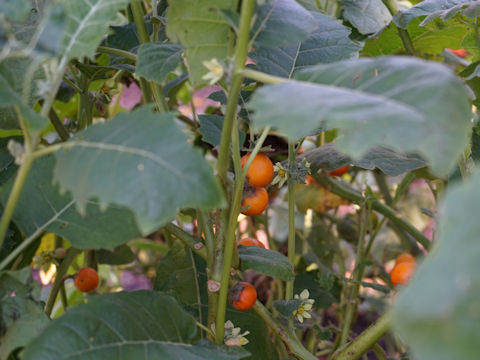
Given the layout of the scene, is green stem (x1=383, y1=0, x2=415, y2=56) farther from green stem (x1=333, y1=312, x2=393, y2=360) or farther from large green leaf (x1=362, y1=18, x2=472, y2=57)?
green stem (x1=333, y1=312, x2=393, y2=360)

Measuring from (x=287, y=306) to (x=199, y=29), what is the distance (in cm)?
32

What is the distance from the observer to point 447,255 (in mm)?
247

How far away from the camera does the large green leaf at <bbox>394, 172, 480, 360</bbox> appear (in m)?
0.23

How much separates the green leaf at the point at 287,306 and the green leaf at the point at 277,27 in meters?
0.30

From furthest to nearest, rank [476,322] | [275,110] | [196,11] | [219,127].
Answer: [219,127], [196,11], [275,110], [476,322]

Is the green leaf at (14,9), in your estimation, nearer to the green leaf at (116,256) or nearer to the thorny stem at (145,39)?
the thorny stem at (145,39)

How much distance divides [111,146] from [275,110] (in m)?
0.12

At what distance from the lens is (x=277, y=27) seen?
1.57 feet

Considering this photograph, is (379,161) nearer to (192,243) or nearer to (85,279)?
(192,243)

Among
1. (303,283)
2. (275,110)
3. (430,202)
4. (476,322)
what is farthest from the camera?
(430,202)

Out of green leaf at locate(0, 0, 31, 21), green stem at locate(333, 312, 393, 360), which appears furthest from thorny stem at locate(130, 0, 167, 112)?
green stem at locate(333, 312, 393, 360)

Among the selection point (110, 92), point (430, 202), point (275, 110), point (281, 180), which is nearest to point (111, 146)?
point (275, 110)

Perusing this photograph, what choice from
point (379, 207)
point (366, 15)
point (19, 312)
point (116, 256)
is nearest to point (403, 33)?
point (366, 15)

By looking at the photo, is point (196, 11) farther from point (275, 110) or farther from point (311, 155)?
point (311, 155)
